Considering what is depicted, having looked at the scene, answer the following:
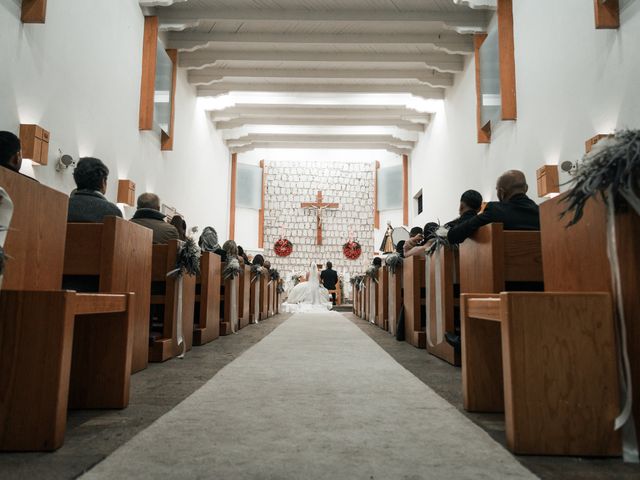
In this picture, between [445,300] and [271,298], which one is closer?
[445,300]

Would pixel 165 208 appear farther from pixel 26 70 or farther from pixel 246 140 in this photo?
pixel 246 140

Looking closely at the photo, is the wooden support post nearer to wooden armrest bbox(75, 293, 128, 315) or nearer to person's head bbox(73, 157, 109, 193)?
person's head bbox(73, 157, 109, 193)

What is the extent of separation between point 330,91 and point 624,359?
897 cm

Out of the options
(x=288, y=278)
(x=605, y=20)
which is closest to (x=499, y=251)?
(x=605, y=20)

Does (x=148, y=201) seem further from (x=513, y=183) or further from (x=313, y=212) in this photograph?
(x=313, y=212)

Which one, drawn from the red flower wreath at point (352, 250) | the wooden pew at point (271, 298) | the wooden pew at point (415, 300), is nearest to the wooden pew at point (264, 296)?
the wooden pew at point (271, 298)

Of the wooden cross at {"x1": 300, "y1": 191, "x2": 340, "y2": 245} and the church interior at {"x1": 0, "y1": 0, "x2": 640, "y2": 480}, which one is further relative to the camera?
the wooden cross at {"x1": 300, "y1": 191, "x2": 340, "y2": 245}

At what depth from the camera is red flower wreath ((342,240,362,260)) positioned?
15.7m

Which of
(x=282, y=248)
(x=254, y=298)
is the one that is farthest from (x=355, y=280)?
(x=282, y=248)

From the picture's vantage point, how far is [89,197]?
269 cm

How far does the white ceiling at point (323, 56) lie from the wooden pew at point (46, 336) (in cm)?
599

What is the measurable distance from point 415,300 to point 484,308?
7.93 ft

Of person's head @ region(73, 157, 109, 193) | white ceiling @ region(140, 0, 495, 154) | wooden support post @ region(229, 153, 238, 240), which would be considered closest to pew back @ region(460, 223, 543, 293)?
person's head @ region(73, 157, 109, 193)

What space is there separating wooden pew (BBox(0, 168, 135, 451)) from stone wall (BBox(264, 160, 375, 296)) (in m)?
13.6
